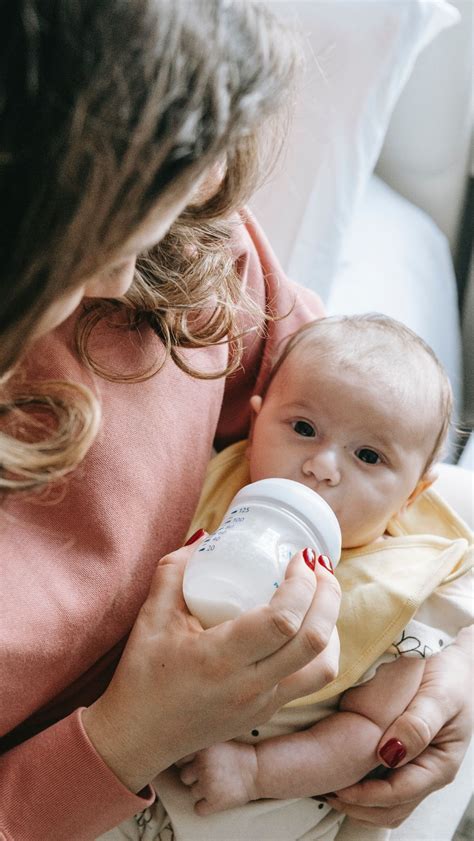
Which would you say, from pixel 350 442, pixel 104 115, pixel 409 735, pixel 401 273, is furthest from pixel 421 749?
pixel 401 273

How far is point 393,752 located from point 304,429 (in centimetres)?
38

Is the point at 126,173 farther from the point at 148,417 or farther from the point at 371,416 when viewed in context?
the point at 371,416

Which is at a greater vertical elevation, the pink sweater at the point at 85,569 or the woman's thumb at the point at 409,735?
the pink sweater at the point at 85,569

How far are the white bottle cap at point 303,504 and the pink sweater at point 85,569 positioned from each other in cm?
16

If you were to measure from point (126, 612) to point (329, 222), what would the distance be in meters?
0.90

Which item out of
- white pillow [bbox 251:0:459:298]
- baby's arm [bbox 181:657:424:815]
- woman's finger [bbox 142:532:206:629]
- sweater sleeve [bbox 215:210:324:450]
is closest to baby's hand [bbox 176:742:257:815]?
baby's arm [bbox 181:657:424:815]

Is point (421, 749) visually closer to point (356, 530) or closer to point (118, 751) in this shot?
point (356, 530)

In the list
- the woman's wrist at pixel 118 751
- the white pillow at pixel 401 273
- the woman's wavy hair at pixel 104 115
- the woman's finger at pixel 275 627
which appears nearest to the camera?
the woman's wavy hair at pixel 104 115

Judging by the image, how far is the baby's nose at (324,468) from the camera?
964 millimetres

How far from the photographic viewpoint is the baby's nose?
0.96 m

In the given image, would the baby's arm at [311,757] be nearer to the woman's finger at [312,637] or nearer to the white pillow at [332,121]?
the woman's finger at [312,637]

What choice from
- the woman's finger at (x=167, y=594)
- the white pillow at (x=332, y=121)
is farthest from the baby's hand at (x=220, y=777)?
the white pillow at (x=332, y=121)

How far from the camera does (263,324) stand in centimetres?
114

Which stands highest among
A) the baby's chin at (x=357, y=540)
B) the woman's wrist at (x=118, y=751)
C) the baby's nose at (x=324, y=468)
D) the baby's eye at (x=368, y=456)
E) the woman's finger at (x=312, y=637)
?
the woman's finger at (x=312, y=637)
